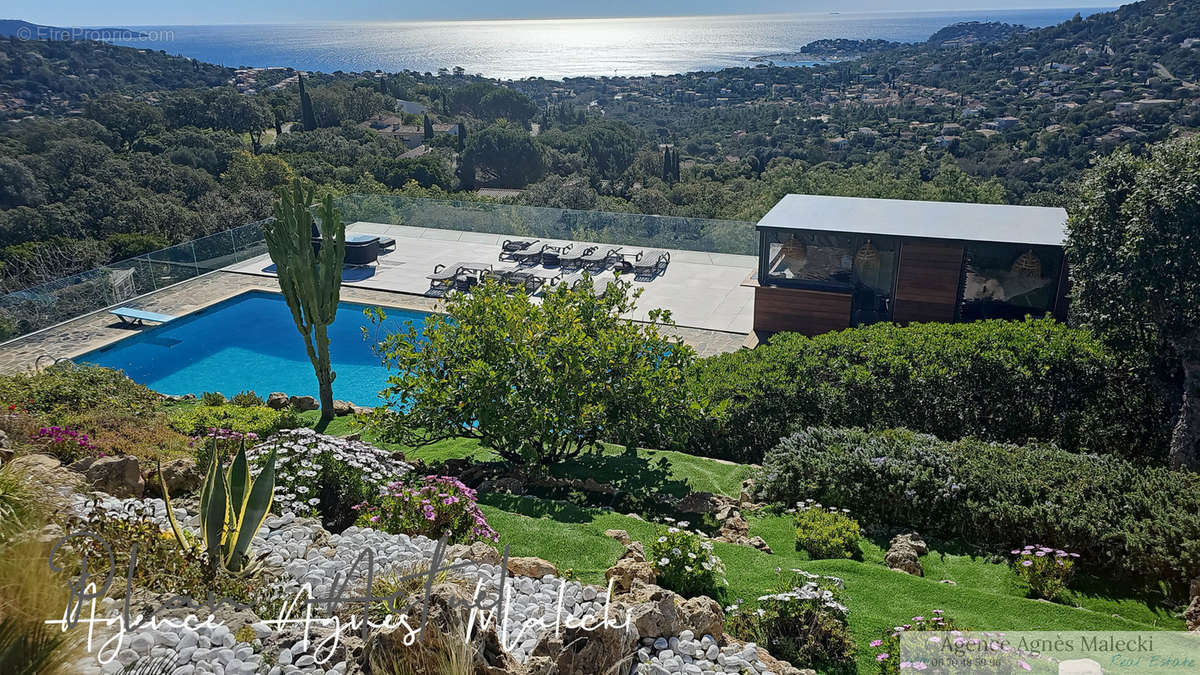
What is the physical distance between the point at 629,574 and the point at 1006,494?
3701 mm

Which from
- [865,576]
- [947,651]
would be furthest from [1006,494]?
[947,651]

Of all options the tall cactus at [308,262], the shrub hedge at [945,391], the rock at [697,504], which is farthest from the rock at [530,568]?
the tall cactus at [308,262]

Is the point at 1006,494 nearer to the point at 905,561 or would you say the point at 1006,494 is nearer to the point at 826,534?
the point at 905,561

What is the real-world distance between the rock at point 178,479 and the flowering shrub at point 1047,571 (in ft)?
21.3

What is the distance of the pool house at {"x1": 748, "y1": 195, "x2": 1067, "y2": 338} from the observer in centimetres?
1319

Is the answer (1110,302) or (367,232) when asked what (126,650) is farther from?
(367,232)

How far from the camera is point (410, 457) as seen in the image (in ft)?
30.3

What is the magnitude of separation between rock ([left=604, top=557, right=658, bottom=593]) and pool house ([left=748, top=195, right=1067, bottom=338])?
400 inches

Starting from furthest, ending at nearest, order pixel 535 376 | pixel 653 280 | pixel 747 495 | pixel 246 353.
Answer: pixel 653 280 < pixel 246 353 < pixel 747 495 < pixel 535 376

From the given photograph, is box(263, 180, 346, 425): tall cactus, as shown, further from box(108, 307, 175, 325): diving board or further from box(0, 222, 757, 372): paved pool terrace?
box(108, 307, 175, 325): diving board

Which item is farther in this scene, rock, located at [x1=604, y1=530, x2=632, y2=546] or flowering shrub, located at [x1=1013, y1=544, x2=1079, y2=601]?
rock, located at [x1=604, y1=530, x2=632, y2=546]

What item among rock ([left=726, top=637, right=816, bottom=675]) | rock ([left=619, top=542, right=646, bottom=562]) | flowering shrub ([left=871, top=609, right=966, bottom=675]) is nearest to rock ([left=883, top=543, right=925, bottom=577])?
flowering shrub ([left=871, top=609, right=966, bottom=675])

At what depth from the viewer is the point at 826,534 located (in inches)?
248

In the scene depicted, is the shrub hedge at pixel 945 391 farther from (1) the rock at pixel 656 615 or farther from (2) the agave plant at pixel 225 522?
(2) the agave plant at pixel 225 522
